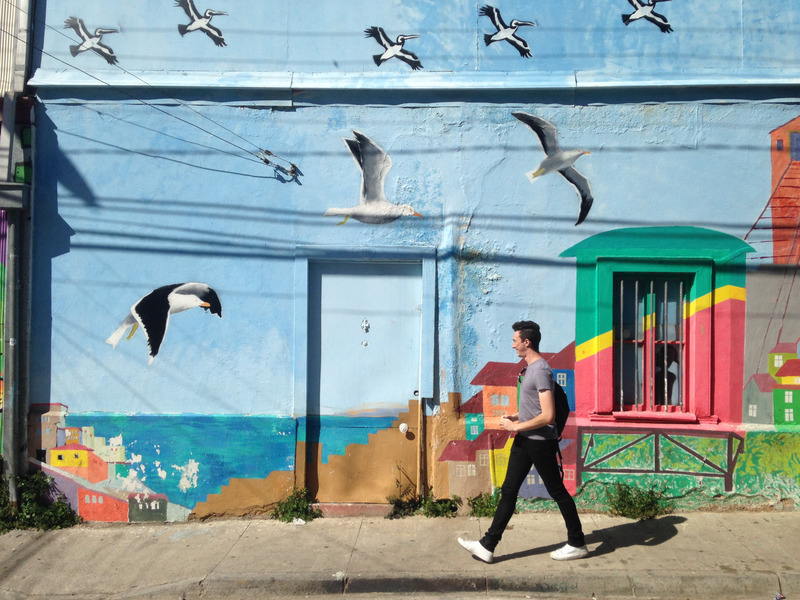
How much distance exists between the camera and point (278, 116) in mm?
6117

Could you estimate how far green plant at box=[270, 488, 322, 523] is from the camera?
5910 millimetres

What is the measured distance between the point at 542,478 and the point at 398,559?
1.27m

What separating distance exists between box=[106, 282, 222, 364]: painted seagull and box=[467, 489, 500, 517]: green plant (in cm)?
284

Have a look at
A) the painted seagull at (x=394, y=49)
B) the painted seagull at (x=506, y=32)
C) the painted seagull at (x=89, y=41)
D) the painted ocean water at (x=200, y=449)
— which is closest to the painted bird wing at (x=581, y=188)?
the painted seagull at (x=506, y=32)

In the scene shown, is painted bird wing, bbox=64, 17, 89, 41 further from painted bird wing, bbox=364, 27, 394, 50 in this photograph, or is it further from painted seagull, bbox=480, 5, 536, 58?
painted seagull, bbox=480, 5, 536, 58

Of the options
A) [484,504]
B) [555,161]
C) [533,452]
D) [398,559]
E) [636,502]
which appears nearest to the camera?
[533,452]

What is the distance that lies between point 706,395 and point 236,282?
4.34 meters

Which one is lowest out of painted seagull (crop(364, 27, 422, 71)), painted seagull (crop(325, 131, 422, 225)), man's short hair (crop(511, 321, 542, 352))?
man's short hair (crop(511, 321, 542, 352))

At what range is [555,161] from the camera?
5.99 meters

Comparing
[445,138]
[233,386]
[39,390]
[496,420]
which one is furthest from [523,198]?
[39,390]

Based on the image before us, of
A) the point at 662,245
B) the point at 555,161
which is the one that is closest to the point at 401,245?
the point at 555,161

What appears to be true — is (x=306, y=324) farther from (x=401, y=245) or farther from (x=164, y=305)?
(x=164, y=305)

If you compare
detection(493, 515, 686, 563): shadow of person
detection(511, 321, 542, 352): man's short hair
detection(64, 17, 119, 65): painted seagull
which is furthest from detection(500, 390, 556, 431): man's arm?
detection(64, 17, 119, 65): painted seagull

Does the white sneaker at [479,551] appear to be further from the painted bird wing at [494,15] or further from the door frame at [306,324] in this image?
the painted bird wing at [494,15]
